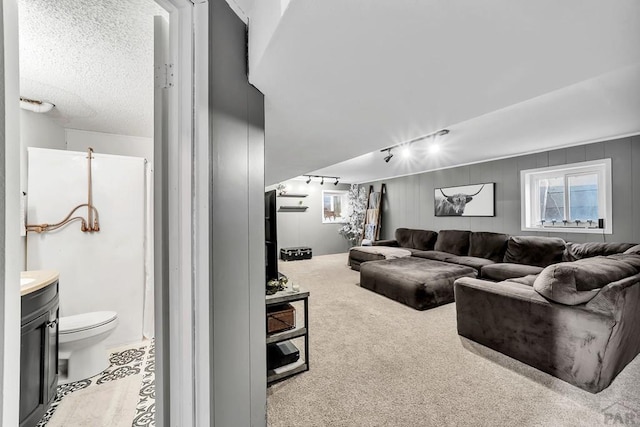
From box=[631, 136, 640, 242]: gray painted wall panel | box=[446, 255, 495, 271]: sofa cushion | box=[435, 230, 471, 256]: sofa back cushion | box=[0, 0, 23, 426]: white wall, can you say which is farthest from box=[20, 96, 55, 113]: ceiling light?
box=[631, 136, 640, 242]: gray painted wall panel

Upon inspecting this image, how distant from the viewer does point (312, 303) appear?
3477 millimetres

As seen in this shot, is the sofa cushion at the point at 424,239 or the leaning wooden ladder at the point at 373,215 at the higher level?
the leaning wooden ladder at the point at 373,215

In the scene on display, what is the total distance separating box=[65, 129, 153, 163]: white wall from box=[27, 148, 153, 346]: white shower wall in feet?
2.00

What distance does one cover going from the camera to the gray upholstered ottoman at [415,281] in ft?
10.7

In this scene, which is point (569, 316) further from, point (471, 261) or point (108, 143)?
point (108, 143)

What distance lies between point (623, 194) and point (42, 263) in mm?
6358

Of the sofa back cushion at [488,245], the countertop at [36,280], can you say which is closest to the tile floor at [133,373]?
the countertop at [36,280]

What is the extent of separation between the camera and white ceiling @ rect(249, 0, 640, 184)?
0.76 metres

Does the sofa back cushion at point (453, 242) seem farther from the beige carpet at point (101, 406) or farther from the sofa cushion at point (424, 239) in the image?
the beige carpet at point (101, 406)

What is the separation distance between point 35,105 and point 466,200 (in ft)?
20.3

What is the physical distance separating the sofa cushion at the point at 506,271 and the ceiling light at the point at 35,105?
5.45m

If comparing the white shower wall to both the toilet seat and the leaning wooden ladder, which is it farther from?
the leaning wooden ladder

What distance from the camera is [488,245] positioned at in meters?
4.38

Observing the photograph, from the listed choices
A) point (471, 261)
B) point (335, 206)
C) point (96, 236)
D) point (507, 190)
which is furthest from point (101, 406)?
point (335, 206)
